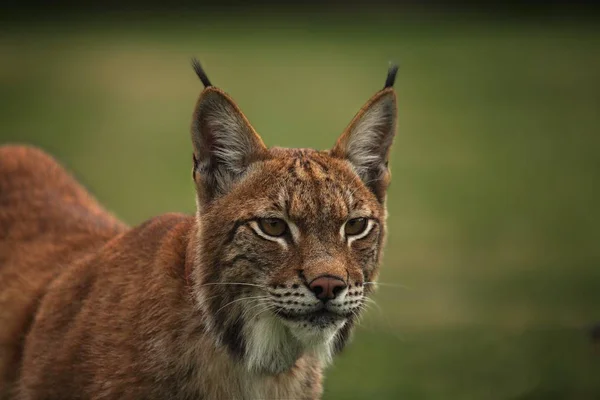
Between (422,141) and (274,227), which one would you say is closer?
(274,227)

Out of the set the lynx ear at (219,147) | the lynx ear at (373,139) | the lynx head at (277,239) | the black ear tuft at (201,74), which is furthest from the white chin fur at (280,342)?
the black ear tuft at (201,74)

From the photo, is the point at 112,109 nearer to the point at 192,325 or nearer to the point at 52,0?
the point at 52,0

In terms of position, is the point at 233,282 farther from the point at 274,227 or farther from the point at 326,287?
the point at 326,287

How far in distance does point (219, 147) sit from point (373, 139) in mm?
911

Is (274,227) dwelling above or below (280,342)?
above

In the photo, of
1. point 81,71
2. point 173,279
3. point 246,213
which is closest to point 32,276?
point 173,279

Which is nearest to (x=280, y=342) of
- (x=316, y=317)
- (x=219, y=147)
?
(x=316, y=317)

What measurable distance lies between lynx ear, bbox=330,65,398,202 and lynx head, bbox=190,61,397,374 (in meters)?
0.01

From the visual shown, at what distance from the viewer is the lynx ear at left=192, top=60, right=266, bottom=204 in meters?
5.82

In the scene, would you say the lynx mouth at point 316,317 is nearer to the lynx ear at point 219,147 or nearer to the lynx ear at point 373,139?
the lynx ear at point 219,147

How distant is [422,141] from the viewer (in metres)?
25.8

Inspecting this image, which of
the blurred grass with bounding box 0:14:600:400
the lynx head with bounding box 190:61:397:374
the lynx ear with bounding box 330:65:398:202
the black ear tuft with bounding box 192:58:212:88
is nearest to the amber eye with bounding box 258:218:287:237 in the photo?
the lynx head with bounding box 190:61:397:374

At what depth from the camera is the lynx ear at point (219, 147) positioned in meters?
5.82

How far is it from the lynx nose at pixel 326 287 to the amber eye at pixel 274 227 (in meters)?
0.39
